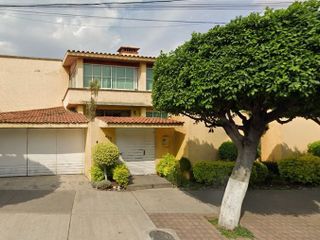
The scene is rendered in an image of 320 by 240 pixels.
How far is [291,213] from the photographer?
32.1 feet

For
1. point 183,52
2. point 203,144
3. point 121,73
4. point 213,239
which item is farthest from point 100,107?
point 213,239

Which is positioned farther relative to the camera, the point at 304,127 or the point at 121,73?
the point at 121,73

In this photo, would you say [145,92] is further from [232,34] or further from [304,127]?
[232,34]

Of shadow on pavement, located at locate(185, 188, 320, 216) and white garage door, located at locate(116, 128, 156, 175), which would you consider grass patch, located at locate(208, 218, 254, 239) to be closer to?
shadow on pavement, located at locate(185, 188, 320, 216)

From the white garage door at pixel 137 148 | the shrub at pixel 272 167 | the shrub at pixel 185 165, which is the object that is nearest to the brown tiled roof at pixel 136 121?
the white garage door at pixel 137 148

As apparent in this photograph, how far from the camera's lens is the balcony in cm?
1612

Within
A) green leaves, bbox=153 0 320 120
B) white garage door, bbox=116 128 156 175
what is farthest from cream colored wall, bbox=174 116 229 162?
green leaves, bbox=153 0 320 120

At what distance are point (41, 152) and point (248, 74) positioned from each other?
441 inches

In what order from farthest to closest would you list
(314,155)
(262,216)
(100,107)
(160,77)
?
1. (100,107)
2. (314,155)
3. (262,216)
4. (160,77)

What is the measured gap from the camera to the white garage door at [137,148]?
1414 cm

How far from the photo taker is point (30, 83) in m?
18.6

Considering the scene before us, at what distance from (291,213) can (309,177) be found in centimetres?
413

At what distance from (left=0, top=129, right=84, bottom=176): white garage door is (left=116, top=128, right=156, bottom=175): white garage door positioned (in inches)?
86.6

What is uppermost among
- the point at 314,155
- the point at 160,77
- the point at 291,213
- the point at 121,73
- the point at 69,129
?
the point at 121,73
